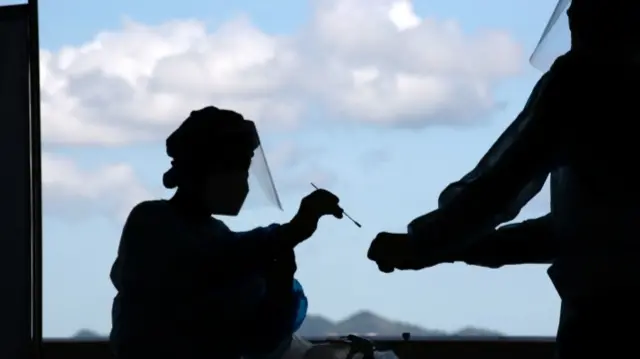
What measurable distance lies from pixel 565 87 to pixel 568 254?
215mm

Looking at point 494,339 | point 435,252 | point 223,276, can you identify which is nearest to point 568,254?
point 435,252

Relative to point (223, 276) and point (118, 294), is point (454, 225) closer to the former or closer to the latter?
point (223, 276)

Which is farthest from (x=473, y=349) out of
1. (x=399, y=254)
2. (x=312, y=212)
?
(x=399, y=254)

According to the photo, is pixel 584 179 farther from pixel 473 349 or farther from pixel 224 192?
pixel 473 349

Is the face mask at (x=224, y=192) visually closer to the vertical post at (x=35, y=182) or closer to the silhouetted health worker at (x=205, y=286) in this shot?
the silhouetted health worker at (x=205, y=286)

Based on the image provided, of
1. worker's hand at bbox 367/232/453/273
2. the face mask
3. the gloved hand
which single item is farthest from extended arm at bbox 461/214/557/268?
the face mask

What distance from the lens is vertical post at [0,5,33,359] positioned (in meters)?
2.63

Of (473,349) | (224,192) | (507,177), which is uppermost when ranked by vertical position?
(224,192)

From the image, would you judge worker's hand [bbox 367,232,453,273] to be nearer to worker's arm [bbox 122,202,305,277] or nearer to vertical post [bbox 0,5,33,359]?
worker's arm [bbox 122,202,305,277]

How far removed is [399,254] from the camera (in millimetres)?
1556

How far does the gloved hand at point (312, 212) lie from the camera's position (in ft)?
5.70

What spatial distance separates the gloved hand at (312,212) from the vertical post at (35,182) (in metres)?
1.08

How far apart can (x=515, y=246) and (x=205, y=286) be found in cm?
49

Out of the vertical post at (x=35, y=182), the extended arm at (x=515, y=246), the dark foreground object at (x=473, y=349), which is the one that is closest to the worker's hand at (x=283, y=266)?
the extended arm at (x=515, y=246)
